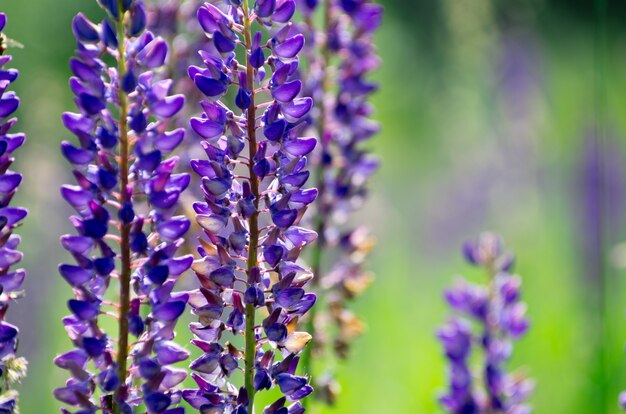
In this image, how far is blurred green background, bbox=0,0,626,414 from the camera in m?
4.92

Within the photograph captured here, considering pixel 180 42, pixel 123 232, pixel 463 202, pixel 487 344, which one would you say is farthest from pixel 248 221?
pixel 463 202

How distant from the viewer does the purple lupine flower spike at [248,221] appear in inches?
75.9

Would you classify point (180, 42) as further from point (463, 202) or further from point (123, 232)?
point (463, 202)

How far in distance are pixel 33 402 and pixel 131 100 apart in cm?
337

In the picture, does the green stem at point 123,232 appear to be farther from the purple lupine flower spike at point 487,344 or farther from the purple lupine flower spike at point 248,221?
the purple lupine flower spike at point 487,344

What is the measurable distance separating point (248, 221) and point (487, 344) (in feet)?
4.94

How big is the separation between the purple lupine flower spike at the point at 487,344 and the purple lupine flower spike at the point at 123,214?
5.09 ft

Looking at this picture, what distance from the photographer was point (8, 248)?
1.99 meters

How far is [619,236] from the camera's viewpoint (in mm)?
8422

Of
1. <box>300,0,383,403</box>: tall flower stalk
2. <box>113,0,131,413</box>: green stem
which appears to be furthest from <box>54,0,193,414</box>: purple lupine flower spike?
<box>300,0,383,403</box>: tall flower stalk

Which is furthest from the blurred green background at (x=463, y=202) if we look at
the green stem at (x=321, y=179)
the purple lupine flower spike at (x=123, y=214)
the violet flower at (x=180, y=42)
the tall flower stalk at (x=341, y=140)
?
the purple lupine flower spike at (x=123, y=214)

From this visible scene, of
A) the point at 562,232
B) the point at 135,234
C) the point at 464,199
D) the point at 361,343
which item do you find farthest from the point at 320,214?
the point at 464,199

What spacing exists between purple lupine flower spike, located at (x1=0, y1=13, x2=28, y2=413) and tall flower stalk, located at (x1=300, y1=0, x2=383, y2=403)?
1.57 m

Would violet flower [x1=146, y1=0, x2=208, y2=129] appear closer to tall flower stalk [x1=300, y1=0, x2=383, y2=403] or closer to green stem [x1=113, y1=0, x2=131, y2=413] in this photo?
tall flower stalk [x1=300, y1=0, x2=383, y2=403]
